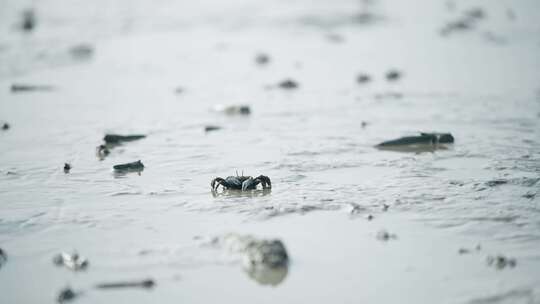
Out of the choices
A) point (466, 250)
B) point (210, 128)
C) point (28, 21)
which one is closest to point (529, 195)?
point (466, 250)

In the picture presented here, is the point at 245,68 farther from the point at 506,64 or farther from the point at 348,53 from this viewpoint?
the point at 506,64

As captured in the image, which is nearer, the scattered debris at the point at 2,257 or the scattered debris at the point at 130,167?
the scattered debris at the point at 2,257

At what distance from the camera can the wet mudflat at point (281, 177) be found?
485cm

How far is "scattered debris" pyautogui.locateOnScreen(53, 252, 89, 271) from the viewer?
5073 mm

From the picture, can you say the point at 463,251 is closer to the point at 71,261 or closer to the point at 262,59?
the point at 71,261

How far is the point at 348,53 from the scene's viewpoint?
19.0 metres

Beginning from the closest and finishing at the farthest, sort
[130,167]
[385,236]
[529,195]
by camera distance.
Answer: [385,236], [529,195], [130,167]

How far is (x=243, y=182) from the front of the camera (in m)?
7.04

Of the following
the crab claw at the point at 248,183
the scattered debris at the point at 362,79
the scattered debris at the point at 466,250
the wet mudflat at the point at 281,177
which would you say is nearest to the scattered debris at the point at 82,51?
the wet mudflat at the point at 281,177

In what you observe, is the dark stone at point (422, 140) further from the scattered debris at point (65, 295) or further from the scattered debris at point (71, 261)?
the scattered debris at point (65, 295)

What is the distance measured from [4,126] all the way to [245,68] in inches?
308

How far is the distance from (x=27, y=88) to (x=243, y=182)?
8.91m

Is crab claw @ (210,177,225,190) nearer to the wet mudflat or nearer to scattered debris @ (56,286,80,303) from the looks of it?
the wet mudflat

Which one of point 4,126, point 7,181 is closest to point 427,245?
point 7,181
